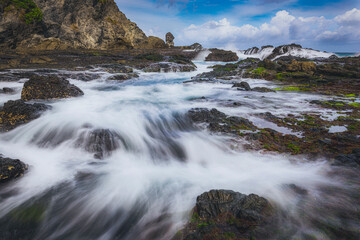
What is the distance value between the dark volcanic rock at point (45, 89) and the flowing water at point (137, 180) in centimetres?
195

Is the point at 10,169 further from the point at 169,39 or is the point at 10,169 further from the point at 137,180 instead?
the point at 169,39

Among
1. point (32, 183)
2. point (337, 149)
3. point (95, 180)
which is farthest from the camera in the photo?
point (337, 149)

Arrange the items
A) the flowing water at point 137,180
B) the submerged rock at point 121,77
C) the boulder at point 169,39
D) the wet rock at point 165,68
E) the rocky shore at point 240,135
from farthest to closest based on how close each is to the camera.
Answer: the boulder at point 169,39
the wet rock at point 165,68
the submerged rock at point 121,77
the flowing water at point 137,180
the rocky shore at point 240,135

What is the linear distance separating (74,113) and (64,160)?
109 inches

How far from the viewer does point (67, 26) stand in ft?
155

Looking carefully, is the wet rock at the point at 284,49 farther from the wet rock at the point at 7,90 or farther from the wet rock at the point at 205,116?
the wet rock at the point at 7,90

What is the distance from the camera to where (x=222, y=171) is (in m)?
4.51

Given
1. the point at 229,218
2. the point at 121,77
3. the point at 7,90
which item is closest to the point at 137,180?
the point at 229,218

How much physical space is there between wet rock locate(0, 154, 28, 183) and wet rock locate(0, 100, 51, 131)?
102 inches

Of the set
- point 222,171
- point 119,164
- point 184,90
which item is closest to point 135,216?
point 119,164

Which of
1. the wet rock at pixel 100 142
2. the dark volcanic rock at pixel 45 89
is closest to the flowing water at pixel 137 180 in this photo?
the wet rock at pixel 100 142

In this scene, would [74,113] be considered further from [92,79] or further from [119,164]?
[92,79]

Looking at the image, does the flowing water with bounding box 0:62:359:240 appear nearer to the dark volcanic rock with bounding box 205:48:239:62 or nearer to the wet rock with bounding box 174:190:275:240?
the wet rock with bounding box 174:190:275:240

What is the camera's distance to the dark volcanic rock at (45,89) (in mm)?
8359
